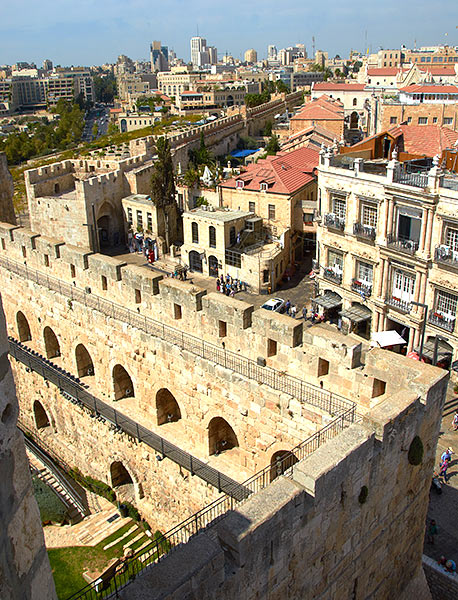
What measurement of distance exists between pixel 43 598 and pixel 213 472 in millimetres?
A: 7568

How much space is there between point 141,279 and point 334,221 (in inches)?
598

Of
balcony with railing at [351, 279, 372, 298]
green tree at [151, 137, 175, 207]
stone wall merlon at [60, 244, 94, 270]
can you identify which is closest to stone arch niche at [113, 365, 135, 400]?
stone wall merlon at [60, 244, 94, 270]

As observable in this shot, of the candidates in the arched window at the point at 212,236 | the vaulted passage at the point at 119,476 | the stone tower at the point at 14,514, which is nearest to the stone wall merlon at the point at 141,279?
the vaulted passage at the point at 119,476

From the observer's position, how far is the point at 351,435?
26.7 feet

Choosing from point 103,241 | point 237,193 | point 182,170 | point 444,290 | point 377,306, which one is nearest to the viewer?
point 444,290

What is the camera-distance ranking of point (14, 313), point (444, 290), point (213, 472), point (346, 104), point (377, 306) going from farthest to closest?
point (346, 104) < point (377, 306) < point (444, 290) < point (14, 313) < point (213, 472)

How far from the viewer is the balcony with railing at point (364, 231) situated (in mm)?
24594

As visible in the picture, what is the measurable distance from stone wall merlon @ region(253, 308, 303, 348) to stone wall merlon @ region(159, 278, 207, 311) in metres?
1.50

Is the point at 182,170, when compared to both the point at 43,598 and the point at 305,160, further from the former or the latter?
the point at 43,598

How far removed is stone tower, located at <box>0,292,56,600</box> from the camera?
4492mm

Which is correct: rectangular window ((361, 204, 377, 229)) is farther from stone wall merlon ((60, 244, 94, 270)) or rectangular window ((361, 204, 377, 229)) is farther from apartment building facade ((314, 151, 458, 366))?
stone wall merlon ((60, 244, 94, 270))

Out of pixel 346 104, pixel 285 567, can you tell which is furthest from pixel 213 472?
pixel 346 104

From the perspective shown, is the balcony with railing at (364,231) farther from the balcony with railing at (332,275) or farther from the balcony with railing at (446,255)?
the balcony with railing at (446,255)

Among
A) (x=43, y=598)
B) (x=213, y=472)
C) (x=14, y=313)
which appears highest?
(x=43, y=598)
